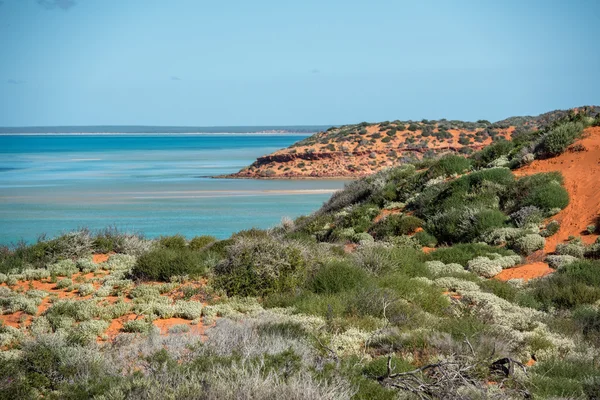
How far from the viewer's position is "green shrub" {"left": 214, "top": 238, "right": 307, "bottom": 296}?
1244 centimetres

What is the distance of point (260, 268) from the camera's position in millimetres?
12734

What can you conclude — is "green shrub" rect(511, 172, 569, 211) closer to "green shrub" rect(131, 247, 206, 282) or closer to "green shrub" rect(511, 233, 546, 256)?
"green shrub" rect(511, 233, 546, 256)

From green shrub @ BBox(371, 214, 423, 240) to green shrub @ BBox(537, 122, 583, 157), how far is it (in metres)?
5.30

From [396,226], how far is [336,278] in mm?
8427

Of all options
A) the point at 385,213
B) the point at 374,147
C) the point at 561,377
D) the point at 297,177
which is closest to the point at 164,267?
the point at 561,377

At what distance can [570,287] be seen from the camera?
1209cm

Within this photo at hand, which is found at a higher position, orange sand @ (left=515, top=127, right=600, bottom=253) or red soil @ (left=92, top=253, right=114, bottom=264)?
orange sand @ (left=515, top=127, right=600, bottom=253)

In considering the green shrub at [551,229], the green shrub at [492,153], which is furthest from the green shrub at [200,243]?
the green shrub at [492,153]

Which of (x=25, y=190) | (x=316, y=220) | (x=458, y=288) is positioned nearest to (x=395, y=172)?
(x=316, y=220)

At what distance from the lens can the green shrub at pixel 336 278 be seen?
12102 millimetres

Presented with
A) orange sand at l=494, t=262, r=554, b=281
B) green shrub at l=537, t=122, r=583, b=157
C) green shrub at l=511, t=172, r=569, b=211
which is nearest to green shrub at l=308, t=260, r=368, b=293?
orange sand at l=494, t=262, r=554, b=281

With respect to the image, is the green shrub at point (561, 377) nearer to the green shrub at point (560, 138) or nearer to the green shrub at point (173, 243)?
the green shrub at point (173, 243)

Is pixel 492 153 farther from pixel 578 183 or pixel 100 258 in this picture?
pixel 100 258

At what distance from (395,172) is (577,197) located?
9752 mm
